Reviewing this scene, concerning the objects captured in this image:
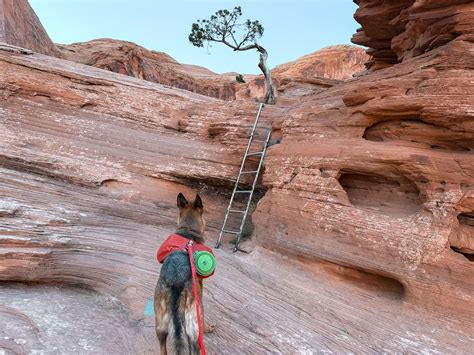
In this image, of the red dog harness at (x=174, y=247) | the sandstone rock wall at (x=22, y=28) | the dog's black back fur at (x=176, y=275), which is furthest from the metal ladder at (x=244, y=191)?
the sandstone rock wall at (x=22, y=28)

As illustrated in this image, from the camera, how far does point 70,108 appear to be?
347 inches

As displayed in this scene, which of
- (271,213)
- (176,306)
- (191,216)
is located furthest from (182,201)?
(271,213)

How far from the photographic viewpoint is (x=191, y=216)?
4.86m

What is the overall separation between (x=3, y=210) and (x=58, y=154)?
225cm

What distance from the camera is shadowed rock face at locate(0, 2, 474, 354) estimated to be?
15.9 feet

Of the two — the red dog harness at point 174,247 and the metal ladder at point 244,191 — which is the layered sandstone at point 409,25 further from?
the red dog harness at point 174,247

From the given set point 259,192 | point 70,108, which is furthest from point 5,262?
point 259,192

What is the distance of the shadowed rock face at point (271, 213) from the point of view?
4.84 m

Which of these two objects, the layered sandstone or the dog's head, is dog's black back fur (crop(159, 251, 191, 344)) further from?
the layered sandstone

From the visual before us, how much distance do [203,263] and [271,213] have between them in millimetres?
3623

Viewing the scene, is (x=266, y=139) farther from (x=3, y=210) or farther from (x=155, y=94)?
(x=3, y=210)

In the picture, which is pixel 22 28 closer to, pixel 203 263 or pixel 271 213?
pixel 271 213

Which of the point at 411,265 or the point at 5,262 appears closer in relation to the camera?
the point at 411,265

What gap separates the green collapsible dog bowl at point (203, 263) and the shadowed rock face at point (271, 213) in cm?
133
